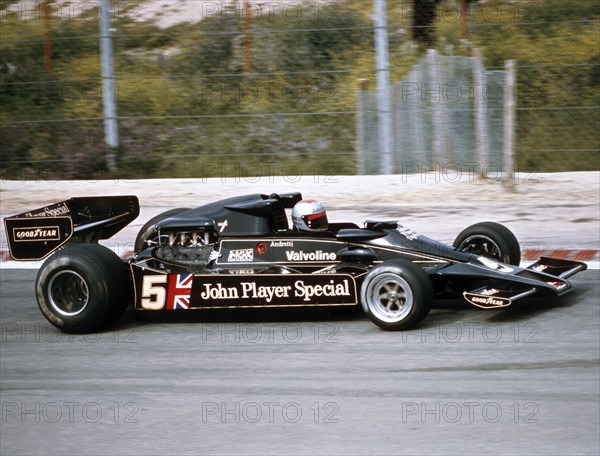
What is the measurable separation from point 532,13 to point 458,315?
10626 millimetres

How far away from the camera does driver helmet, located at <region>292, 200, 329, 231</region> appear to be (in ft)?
27.5

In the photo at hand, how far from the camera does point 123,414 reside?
647 cm

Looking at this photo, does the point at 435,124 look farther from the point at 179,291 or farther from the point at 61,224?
the point at 179,291

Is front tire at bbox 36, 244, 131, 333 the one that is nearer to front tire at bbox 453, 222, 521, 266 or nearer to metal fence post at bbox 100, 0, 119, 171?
front tire at bbox 453, 222, 521, 266

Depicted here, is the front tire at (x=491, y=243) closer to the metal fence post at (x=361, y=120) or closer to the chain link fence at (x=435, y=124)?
the chain link fence at (x=435, y=124)

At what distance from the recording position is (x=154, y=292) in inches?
324

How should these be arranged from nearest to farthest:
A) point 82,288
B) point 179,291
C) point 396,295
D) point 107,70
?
point 396,295, point 179,291, point 82,288, point 107,70

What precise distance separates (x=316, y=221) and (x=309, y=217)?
0.22 feet

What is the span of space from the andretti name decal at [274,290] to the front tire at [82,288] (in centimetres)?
59

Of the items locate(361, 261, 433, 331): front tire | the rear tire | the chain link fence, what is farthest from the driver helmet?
the chain link fence

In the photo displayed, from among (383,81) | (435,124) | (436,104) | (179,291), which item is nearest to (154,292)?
(179,291)

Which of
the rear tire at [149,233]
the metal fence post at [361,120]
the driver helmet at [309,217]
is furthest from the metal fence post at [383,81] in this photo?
the driver helmet at [309,217]

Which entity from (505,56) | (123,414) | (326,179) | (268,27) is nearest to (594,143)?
(505,56)

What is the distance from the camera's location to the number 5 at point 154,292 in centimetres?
821
